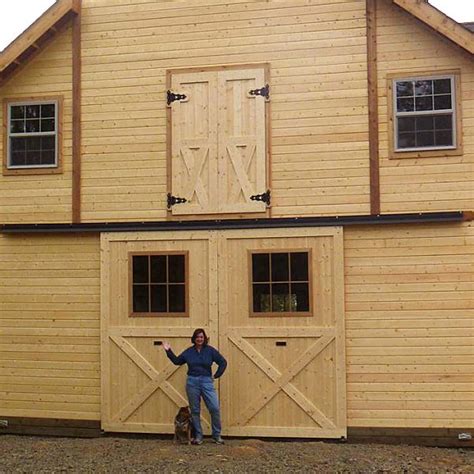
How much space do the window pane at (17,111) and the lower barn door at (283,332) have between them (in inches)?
157

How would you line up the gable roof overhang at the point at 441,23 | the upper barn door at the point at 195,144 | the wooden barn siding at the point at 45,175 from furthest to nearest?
the wooden barn siding at the point at 45,175, the upper barn door at the point at 195,144, the gable roof overhang at the point at 441,23

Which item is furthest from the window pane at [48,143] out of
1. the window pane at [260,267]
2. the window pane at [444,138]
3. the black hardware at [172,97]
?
the window pane at [444,138]

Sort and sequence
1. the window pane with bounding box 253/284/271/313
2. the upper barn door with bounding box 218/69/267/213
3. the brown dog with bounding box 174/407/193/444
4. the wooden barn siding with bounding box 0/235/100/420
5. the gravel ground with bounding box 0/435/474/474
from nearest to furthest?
the gravel ground with bounding box 0/435/474/474 < the brown dog with bounding box 174/407/193/444 < the window pane with bounding box 253/284/271/313 < the upper barn door with bounding box 218/69/267/213 < the wooden barn siding with bounding box 0/235/100/420

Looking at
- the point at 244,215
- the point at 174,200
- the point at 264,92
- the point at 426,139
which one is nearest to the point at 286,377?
the point at 244,215

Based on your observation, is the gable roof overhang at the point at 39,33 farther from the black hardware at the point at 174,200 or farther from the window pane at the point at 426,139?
the window pane at the point at 426,139

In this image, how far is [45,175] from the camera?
1230 cm

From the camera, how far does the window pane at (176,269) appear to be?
11820 mm

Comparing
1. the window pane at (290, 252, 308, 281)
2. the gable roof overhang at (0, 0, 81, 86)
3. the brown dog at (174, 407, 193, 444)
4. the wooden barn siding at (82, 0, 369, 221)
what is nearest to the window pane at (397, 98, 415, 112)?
the wooden barn siding at (82, 0, 369, 221)

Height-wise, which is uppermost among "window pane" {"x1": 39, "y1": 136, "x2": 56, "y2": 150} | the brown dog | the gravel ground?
"window pane" {"x1": 39, "y1": 136, "x2": 56, "y2": 150}

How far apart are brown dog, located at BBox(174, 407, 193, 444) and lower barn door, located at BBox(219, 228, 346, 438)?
2.09 feet

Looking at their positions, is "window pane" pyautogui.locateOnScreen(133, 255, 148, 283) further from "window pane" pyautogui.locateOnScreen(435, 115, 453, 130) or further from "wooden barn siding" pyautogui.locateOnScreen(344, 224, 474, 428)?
"window pane" pyautogui.locateOnScreen(435, 115, 453, 130)

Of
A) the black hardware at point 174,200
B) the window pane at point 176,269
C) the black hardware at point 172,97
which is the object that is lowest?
the window pane at point 176,269

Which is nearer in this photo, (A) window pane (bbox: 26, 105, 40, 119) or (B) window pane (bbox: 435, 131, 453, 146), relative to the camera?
(B) window pane (bbox: 435, 131, 453, 146)

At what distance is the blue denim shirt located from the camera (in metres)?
11.0
